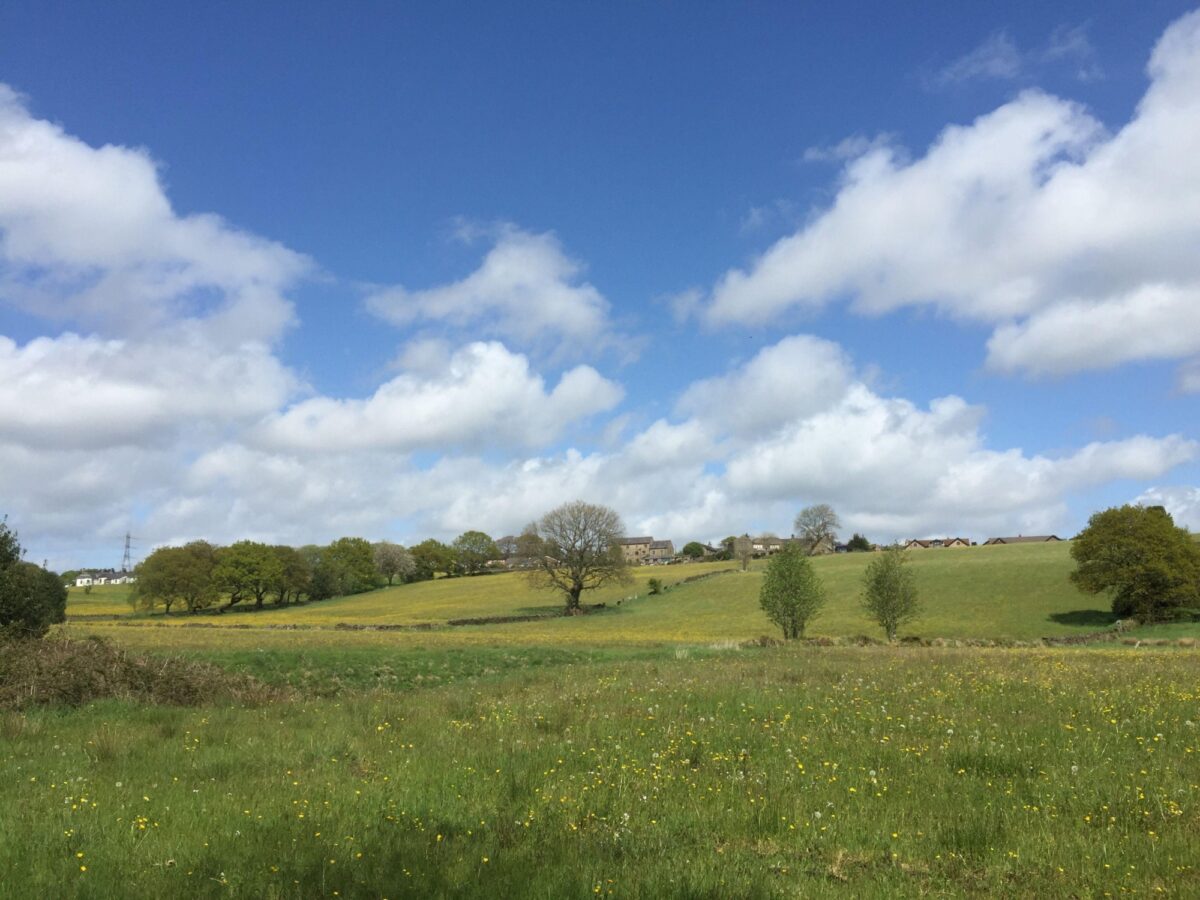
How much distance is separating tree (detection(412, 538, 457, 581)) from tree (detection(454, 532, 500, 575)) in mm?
2049

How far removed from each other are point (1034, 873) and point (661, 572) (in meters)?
134

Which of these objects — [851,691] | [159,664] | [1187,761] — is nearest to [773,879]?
[1187,761]

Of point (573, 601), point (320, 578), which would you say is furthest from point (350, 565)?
point (573, 601)

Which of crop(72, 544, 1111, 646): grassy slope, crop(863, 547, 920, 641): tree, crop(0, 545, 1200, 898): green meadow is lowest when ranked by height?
crop(72, 544, 1111, 646): grassy slope

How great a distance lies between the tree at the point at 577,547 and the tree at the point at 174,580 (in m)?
61.3

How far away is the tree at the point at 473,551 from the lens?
172375 millimetres

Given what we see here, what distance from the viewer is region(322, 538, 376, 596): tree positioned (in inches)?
5659

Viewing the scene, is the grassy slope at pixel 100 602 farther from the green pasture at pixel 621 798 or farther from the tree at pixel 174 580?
the green pasture at pixel 621 798

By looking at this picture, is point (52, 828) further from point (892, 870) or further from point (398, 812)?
point (892, 870)

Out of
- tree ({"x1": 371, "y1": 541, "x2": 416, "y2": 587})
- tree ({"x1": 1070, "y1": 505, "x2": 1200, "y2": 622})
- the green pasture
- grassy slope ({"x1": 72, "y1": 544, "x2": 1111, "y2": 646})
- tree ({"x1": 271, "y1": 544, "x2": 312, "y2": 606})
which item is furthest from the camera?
tree ({"x1": 371, "y1": 541, "x2": 416, "y2": 587})

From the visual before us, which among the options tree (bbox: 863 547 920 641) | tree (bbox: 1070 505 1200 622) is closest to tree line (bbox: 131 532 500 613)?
tree (bbox: 863 547 920 641)

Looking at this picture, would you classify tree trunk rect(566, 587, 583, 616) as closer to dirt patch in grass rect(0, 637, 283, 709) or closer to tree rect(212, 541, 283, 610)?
tree rect(212, 541, 283, 610)

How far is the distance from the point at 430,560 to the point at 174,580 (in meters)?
60.2

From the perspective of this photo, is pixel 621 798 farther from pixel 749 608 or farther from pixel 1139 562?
pixel 749 608
